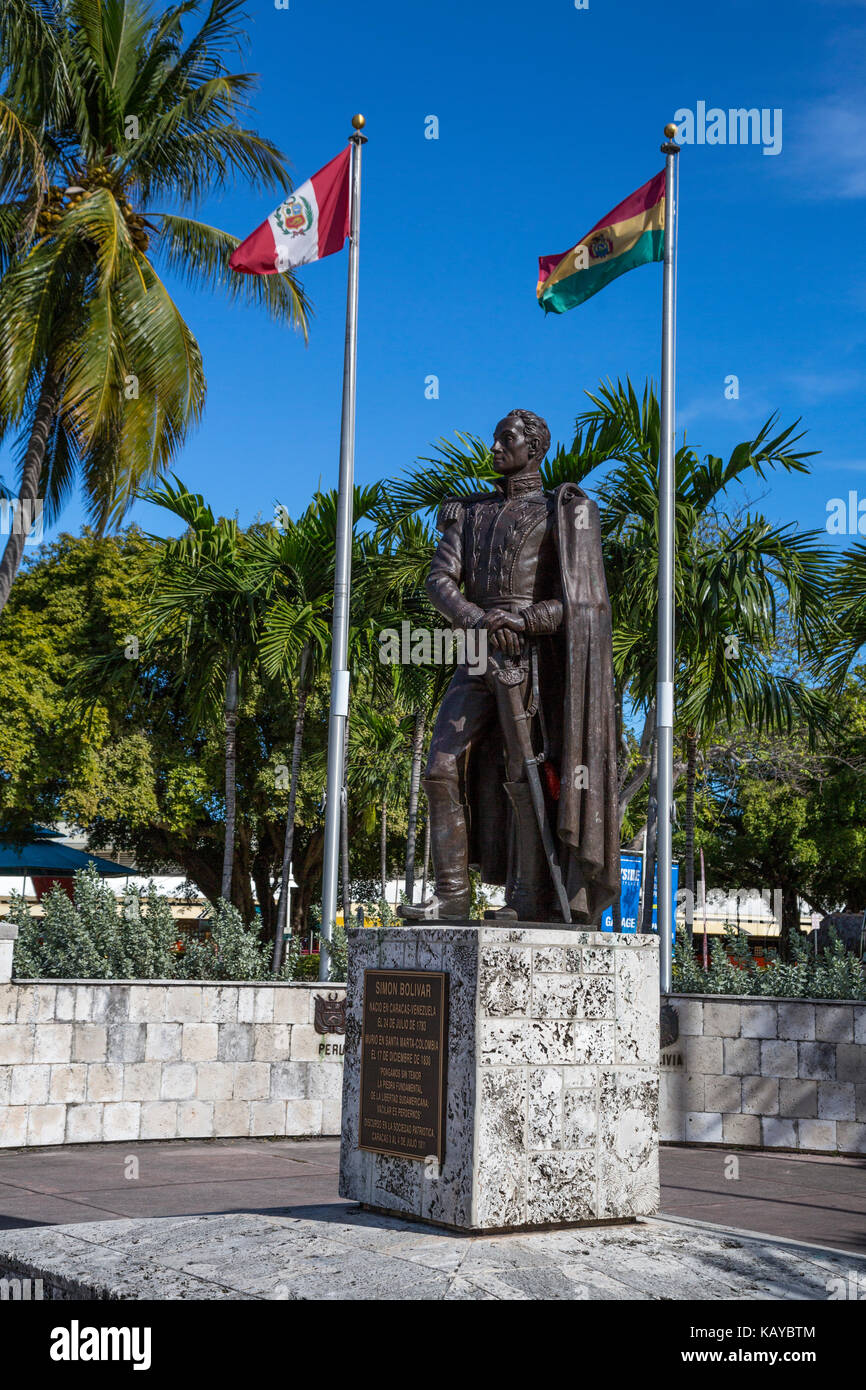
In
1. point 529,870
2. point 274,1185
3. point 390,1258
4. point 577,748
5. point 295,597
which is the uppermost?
point 295,597

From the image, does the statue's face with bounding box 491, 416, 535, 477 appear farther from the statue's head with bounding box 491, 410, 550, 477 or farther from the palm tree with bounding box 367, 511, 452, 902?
the palm tree with bounding box 367, 511, 452, 902

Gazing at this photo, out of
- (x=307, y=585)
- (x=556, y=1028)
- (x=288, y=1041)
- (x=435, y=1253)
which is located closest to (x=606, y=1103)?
(x=556, y=1028)

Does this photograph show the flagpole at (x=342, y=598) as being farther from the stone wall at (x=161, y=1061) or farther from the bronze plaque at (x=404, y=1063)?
the bronze plaque at (x=404, y=1063)

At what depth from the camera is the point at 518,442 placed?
269 inches

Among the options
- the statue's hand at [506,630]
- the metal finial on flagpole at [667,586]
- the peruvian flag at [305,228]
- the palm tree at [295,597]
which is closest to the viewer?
the statue's hand at [506,630]

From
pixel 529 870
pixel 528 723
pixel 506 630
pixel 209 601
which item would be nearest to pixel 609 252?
pixel 209 601

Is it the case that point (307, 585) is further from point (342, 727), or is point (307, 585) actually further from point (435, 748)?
point (435, 748)

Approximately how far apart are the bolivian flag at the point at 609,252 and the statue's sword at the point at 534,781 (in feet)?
29.9

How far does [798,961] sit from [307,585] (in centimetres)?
750

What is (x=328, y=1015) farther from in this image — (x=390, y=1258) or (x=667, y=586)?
(x=390, y=1258)

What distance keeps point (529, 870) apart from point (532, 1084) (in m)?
1.12

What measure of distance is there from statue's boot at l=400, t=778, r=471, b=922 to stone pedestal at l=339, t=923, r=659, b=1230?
0.30 metres

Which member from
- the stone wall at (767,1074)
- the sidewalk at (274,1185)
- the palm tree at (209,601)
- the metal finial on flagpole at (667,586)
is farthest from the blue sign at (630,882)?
the palm tree at (209,601)

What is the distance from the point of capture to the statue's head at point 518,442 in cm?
682
